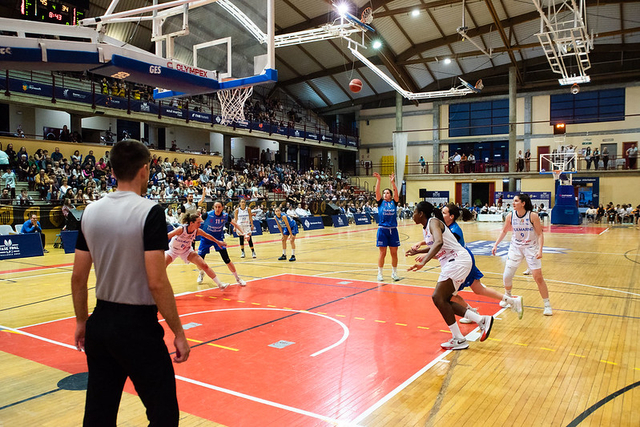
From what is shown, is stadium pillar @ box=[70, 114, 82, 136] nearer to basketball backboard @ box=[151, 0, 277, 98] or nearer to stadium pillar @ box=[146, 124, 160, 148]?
stadium pillar @ box=[146, 124, 160, 148]

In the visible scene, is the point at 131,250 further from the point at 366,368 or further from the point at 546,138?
the point at 546,138

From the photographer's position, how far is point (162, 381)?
218 cm

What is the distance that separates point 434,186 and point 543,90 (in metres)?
11.6

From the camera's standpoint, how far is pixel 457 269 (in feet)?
17.1

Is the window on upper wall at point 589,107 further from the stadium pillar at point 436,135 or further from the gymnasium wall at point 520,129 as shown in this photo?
the stadium pillar at point 436,135

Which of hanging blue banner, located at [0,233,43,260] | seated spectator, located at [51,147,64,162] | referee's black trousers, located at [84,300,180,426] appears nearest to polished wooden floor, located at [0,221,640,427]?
referee's black trousers, located at [84,300,180,426]

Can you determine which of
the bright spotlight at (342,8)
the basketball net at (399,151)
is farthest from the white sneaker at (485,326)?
the basketball net at (399,151)

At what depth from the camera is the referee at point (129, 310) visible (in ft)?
7.09

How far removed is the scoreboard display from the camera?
25.8ft

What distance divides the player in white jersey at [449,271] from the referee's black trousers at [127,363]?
345cm

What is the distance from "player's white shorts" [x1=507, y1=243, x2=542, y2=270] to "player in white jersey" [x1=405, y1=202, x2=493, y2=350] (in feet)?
6.72

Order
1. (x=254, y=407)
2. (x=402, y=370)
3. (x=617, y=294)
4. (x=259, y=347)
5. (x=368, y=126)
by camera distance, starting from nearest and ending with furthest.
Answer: (x=254, y=407) < (x=402, y=370) < (x=259, y=347) < (x=617, y=294) < (x=368, y=126)

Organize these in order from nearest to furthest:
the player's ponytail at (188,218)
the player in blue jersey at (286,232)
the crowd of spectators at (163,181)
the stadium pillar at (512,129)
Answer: the player's ponytail at (188,218), the player in blue jersey at (286,232), the crowd of spectators at (163,181), the stadium pillar at (512,129)

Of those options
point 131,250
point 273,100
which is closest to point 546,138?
point 273,100
